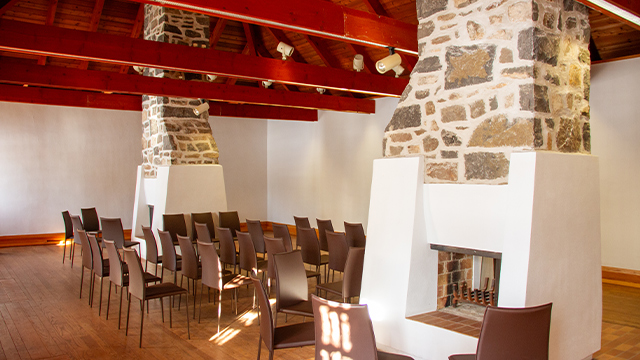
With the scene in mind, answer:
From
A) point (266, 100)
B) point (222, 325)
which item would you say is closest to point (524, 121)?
point (222, 325)

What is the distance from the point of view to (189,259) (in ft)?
17.2

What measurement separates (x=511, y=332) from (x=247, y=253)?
11.2ft

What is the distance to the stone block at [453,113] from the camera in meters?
3.50

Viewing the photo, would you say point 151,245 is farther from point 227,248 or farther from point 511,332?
point 511,332

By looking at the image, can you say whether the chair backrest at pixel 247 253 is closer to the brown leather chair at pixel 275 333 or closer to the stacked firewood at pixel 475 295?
the brown leather chair at pixel 275 333

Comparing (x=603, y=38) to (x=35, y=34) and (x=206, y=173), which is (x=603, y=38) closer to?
(x=206, y=173)

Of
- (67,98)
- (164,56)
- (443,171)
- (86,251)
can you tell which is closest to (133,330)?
(86,251)

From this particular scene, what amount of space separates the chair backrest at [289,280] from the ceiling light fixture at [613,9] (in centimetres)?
291

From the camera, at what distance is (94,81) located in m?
7.01

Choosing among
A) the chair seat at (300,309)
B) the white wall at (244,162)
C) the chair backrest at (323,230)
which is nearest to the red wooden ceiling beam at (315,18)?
the chair seat at (300,309)

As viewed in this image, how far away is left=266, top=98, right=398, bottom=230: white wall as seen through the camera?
10.5 meters

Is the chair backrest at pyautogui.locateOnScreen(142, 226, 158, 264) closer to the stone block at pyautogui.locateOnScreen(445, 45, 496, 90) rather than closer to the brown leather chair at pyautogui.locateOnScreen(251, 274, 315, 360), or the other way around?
the brown leather chair at pyautogui.locateOnScreen(251, 274, 315, 360)

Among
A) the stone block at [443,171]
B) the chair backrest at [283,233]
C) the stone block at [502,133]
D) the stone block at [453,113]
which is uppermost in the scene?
the stone block at [453,113]

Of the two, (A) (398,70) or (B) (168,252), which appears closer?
(B) (168,252)
